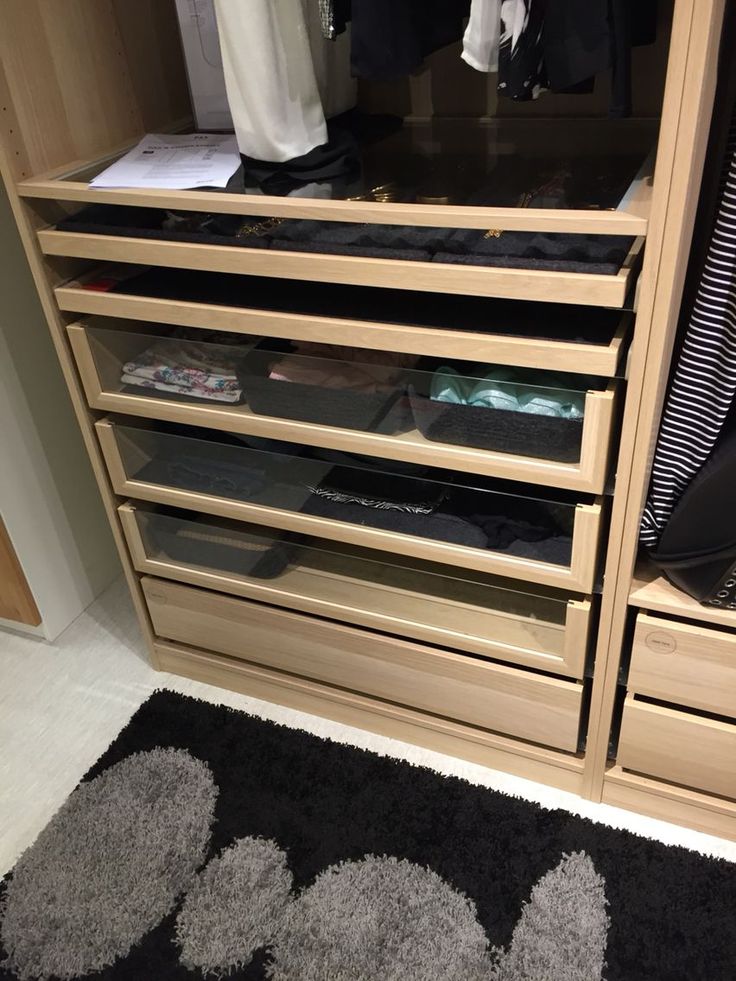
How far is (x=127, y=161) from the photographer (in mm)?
1286

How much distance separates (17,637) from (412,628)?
3.30 feet

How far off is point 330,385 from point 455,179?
0.35 m

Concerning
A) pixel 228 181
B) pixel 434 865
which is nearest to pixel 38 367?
pixel 228 181

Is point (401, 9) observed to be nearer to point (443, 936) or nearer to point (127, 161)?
point (127, 161)

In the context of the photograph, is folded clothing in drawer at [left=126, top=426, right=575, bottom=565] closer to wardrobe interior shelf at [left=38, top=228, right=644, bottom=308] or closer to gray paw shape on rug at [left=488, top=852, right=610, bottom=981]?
→ wardrobe interior shelf at [left=38, top=228, right=644, bottom=308]

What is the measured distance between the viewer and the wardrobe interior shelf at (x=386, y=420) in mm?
1148

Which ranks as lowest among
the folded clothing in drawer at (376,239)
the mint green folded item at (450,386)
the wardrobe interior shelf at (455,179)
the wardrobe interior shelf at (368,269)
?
the mint green folded item at (450,386)

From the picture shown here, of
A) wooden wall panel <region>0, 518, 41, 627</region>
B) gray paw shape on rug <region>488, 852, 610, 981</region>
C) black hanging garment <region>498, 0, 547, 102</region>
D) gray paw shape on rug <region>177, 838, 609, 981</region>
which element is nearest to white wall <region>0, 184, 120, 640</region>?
wooden wall panel <region>0, 518, 41, 627</region>

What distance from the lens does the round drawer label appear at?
1248 mm

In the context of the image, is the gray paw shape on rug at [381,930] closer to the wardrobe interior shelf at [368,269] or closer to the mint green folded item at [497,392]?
the mint green folded item at [497,392]

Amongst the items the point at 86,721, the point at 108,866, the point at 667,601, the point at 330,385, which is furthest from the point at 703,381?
the point at 86,721

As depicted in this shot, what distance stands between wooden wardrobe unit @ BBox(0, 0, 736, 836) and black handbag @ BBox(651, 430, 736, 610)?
0.04 metres

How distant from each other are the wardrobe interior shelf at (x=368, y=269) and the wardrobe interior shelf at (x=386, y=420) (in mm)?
150

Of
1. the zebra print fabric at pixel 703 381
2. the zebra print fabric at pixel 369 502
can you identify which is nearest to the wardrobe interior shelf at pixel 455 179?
the zebra print fabric at pixel 703 381
